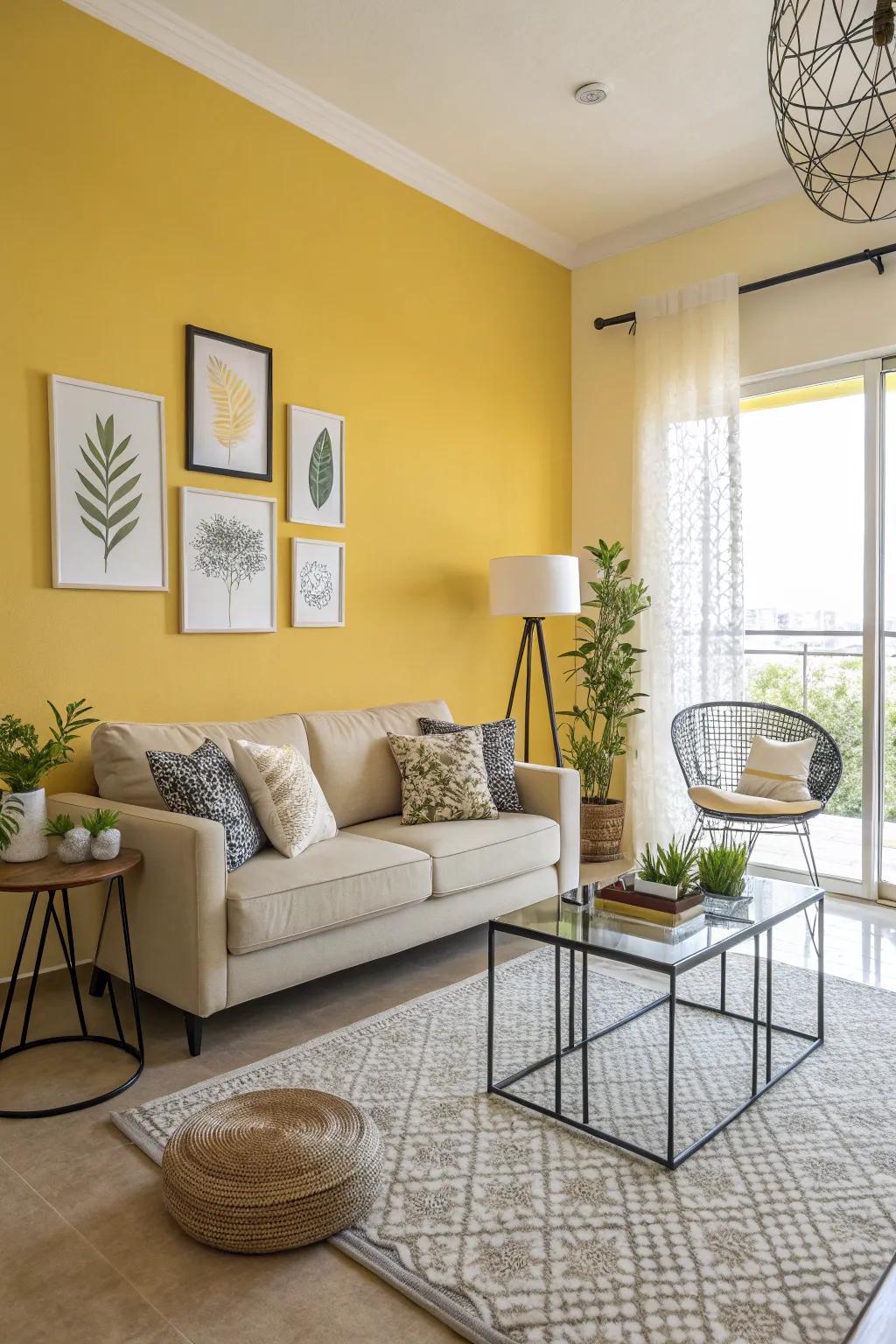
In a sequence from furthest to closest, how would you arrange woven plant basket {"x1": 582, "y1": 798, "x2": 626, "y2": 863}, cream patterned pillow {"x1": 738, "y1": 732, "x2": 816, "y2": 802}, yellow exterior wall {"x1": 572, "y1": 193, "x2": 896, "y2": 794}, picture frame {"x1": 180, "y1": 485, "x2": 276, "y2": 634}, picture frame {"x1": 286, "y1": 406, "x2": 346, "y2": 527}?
woven plant basket {"x1": 582, "y1": 798, "x2": 626, "y2": 863}
yellow exterior wall {"x1": 572, "y1": 193, "x2": 896, "y2": 794}
cream patterned pillow {"x1": 738, "y1": 732, "x2": 816, "y2": 802}
picture frame {"x1": 286, "y1": 406, "x2": 346, "y2": 527}
picture frame {"x1": 180, "y1": 485, "x2": 276, "y2": 634}

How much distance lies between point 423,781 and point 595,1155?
165cm

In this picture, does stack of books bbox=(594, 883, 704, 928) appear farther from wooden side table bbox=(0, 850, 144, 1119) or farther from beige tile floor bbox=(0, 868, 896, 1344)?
wooden side table bbox=(0, 850, 144, 1119)

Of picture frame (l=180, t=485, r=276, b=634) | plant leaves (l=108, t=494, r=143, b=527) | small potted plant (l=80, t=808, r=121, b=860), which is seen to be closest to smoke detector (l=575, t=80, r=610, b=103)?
picture frame (l=180, t=485, r=276, b=634)

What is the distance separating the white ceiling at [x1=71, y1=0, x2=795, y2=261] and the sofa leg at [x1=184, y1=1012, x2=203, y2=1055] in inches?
125

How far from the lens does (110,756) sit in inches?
114

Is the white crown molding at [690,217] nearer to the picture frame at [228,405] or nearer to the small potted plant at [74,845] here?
the picture frame at [228,405]

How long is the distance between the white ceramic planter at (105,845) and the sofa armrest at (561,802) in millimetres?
1776

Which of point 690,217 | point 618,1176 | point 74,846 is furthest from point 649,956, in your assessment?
point 690,217

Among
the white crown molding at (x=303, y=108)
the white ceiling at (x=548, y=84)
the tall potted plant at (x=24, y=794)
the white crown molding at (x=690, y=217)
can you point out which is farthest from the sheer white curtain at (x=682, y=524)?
the tall potted plant at (x=24, y=794)

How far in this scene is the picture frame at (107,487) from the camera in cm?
299

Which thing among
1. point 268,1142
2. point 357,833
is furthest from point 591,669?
point 268,1142

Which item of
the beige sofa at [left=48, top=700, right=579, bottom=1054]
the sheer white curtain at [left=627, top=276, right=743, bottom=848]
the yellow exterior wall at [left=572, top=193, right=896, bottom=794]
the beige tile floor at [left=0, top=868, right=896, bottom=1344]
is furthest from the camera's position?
the sheer white curtain at [left=627, top=276, right=743, bottom=848]

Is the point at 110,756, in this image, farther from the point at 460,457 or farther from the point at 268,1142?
the point at 460,457

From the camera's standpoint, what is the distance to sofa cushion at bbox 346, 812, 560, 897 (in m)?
3.13
